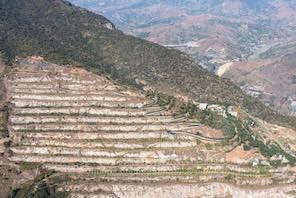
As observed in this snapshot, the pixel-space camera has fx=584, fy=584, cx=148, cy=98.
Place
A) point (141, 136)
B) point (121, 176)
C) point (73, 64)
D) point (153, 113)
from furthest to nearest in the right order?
point (73, 64) < point (153, 113) < point (141, 136) < point (121, 176)

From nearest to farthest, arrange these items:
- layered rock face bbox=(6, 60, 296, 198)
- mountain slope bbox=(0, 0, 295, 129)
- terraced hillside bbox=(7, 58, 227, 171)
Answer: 1. layered rock face bbox=(6, 60, 296, 198)
2. terraced hillside bbox=(7, 58, 227, 171)
3. mountain slope bbox=(0, 0, 295, 129)

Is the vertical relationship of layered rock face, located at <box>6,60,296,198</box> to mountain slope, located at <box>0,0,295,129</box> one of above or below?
below

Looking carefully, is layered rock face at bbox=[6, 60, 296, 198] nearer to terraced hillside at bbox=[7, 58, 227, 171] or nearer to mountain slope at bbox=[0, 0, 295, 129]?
terraced hillside at bbox=[7, 58, 227, 171]

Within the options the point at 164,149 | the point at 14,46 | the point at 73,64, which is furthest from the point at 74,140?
the point at 14,46

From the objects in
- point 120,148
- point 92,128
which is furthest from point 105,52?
point 120,148

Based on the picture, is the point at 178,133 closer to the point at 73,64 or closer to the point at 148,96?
the point at 148,96

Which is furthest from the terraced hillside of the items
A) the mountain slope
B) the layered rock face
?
the mountain slope
